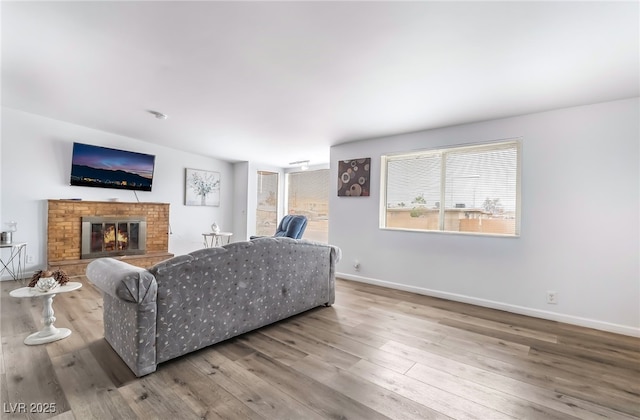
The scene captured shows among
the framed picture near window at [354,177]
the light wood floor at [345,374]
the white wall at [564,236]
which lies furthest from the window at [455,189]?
the light wood floor at [345,374]

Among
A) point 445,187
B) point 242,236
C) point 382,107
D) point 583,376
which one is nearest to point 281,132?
point 382,107

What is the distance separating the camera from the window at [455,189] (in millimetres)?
3369

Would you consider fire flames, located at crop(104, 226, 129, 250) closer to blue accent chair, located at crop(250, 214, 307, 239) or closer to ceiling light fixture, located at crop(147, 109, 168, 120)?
ceiling light fixture, located at crop(147, 109, 168, 120)

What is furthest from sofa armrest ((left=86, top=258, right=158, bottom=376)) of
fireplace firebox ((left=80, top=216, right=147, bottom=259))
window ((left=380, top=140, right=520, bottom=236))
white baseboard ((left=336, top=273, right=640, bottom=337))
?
fireplace firebox ((left=80, top=216, right=147, bottom=259))

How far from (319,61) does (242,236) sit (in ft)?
17.0

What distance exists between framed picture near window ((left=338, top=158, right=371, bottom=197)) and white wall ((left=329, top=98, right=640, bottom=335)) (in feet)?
3.23

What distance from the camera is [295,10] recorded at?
5.97 ft

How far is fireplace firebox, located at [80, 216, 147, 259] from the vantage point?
15.5 feet

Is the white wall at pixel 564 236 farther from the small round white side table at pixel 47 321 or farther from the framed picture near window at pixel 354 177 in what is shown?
the small round white side table at pixel 47 321

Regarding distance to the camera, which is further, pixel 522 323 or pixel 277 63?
pixel 522 323

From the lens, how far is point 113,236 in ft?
16.5

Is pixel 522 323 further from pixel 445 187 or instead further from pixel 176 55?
pixel 176 55

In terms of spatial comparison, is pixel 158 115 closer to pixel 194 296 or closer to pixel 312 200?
pixel 194 296

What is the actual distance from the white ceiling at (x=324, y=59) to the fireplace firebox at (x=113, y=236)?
1.94 meters
